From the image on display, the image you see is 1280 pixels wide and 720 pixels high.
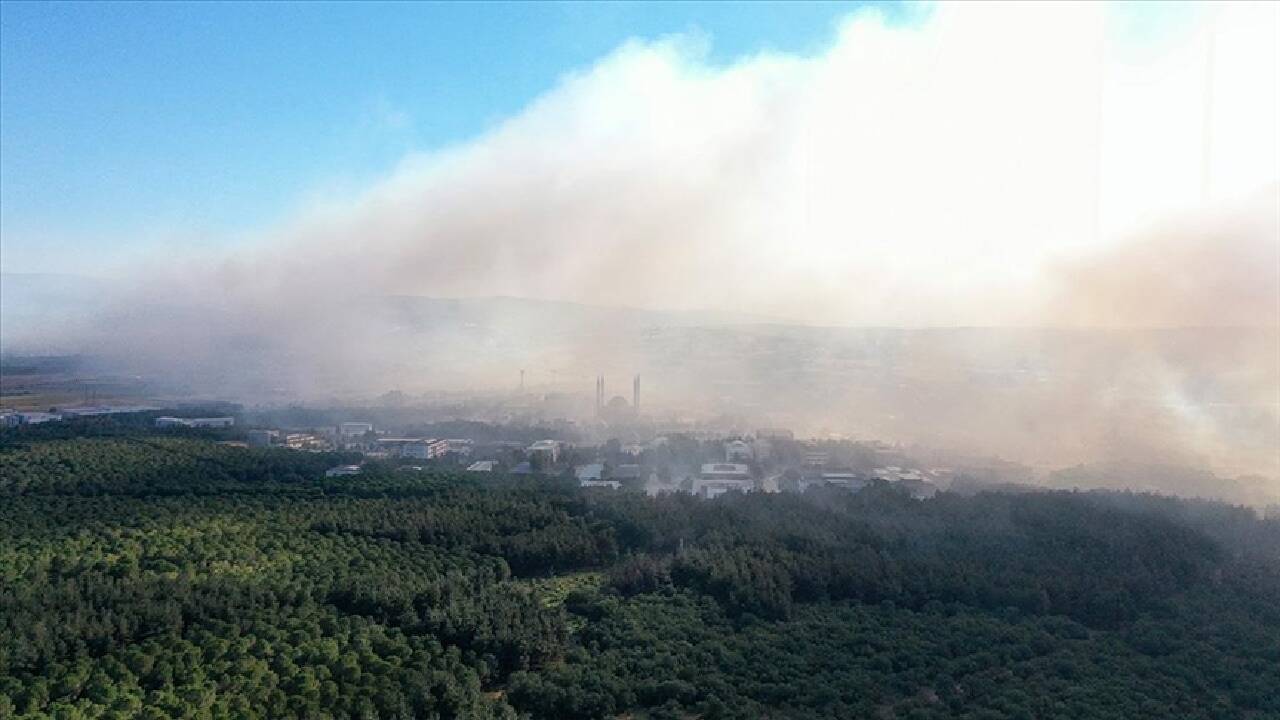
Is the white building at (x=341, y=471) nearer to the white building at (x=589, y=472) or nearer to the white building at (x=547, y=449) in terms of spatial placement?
the white building at (x=547, y=449)

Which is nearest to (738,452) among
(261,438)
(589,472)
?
(589,472)

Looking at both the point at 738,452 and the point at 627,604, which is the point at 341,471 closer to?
the point at 738,452

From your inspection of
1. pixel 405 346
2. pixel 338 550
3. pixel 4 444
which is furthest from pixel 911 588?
pixel 405 346

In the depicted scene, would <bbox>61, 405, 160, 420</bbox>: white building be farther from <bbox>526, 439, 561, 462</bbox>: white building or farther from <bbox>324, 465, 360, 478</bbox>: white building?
<bbox>526, 439, 561, 462</bbox>: white building

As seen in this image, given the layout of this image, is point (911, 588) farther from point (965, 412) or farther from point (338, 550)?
point (965, 412)

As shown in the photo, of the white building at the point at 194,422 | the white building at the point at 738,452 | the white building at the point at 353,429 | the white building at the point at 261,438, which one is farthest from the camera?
the white building at the point at 353,429

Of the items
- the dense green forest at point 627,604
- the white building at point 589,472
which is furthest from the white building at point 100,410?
the white building at point 589,472

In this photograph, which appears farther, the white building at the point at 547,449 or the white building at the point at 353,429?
the white building at the point at 353,429

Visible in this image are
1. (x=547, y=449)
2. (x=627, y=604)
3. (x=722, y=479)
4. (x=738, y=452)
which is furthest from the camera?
(x=547, y=449)

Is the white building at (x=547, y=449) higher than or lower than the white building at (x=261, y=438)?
lower
